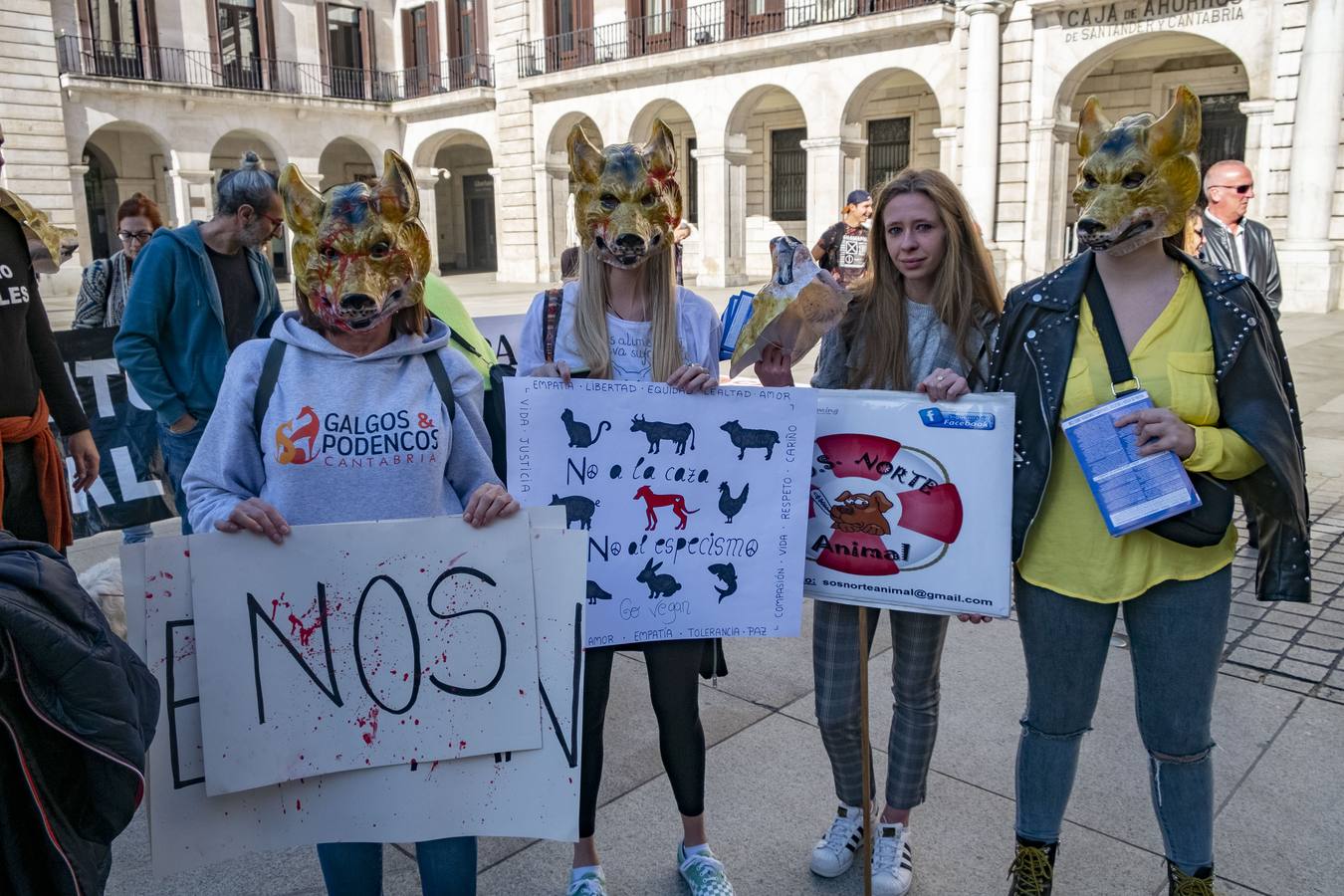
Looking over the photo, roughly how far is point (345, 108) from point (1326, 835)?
31.0 metres

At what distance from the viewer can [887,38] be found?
1992 cm

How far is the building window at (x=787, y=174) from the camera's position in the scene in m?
25.7

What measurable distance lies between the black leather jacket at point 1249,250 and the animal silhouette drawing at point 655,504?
418 cm

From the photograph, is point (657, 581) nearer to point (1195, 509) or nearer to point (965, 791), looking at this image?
point (1195, 509)

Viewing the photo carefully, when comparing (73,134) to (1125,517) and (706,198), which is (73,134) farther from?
(1125,517)

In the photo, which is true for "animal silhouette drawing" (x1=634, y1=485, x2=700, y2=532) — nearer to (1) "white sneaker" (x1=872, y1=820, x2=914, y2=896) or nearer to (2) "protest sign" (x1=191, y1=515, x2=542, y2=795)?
(2) "protest sign" (x1=191, y1=515, x2=542, y2=795)

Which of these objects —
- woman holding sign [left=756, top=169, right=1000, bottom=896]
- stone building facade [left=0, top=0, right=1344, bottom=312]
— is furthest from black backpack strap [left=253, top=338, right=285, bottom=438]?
stone building facade [left=0, top=0, right=1344, bottom=312]

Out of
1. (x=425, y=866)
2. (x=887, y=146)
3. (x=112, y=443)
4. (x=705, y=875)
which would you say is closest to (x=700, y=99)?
(x=887, y=146)

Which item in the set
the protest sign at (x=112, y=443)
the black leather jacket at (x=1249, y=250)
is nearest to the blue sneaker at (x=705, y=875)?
the protest sign at (x=112, y=443)

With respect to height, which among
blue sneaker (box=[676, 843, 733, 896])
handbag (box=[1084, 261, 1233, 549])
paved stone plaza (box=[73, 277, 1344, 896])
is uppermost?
handbag (box=[1084, 261, 1233, 549])

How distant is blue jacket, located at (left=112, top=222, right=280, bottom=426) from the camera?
3.84 metres

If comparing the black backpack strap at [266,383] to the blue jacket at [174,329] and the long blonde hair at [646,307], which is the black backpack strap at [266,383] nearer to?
the long blonde hair at [646,307]

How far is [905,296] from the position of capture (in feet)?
8.77

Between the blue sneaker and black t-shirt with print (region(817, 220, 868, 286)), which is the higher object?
black t-shirt with print (region(817, 220, 868, 286))
